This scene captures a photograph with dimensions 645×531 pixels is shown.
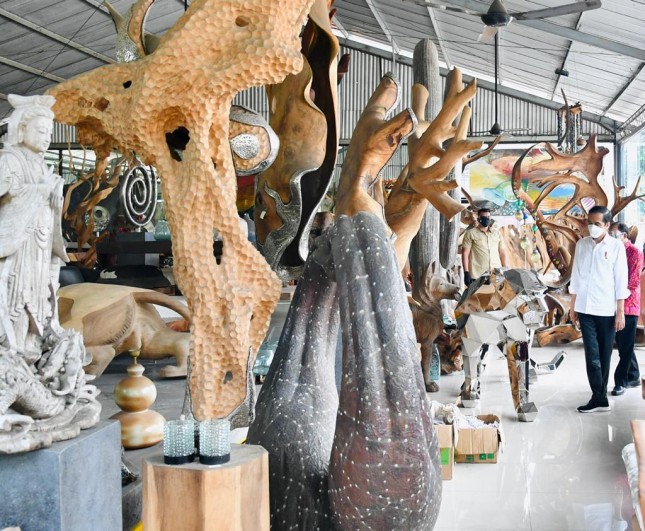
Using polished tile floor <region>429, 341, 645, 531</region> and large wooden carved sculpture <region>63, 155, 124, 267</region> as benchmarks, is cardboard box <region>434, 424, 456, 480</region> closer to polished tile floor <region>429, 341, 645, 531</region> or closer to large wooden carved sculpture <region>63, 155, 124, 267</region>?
polished tile floor <region>429, 341, 645, 531</region>

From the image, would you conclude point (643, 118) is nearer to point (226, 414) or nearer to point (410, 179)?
point (410, 179)

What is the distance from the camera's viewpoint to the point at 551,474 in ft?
12.2

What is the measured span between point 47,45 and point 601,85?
9352 mm

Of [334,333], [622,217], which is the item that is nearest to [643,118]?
[622,217]

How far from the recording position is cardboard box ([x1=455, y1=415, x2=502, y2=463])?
3.89 meters

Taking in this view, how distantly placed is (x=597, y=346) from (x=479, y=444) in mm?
1603

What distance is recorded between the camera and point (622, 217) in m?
15.5

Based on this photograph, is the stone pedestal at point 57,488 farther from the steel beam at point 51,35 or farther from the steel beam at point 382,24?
the steel beam at point 382,24

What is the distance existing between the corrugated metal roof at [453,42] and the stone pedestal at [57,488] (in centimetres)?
776

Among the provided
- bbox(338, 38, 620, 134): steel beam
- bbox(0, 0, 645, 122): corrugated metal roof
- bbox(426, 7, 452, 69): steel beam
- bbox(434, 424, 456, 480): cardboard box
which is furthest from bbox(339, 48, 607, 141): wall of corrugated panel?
bbox(434, 424, 456, 480): cardboard box

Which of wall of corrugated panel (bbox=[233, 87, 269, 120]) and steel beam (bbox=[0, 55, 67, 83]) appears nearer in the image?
steel beam (bbox=[0, 55, 67, 83])

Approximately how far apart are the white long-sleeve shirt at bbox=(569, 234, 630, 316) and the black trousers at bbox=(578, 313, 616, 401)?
8 centimetres

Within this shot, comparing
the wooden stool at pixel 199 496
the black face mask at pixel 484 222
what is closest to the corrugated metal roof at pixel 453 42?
the black face mask at pixel 484 222

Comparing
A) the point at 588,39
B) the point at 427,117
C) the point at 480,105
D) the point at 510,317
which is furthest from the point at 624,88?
the point at 427,117
